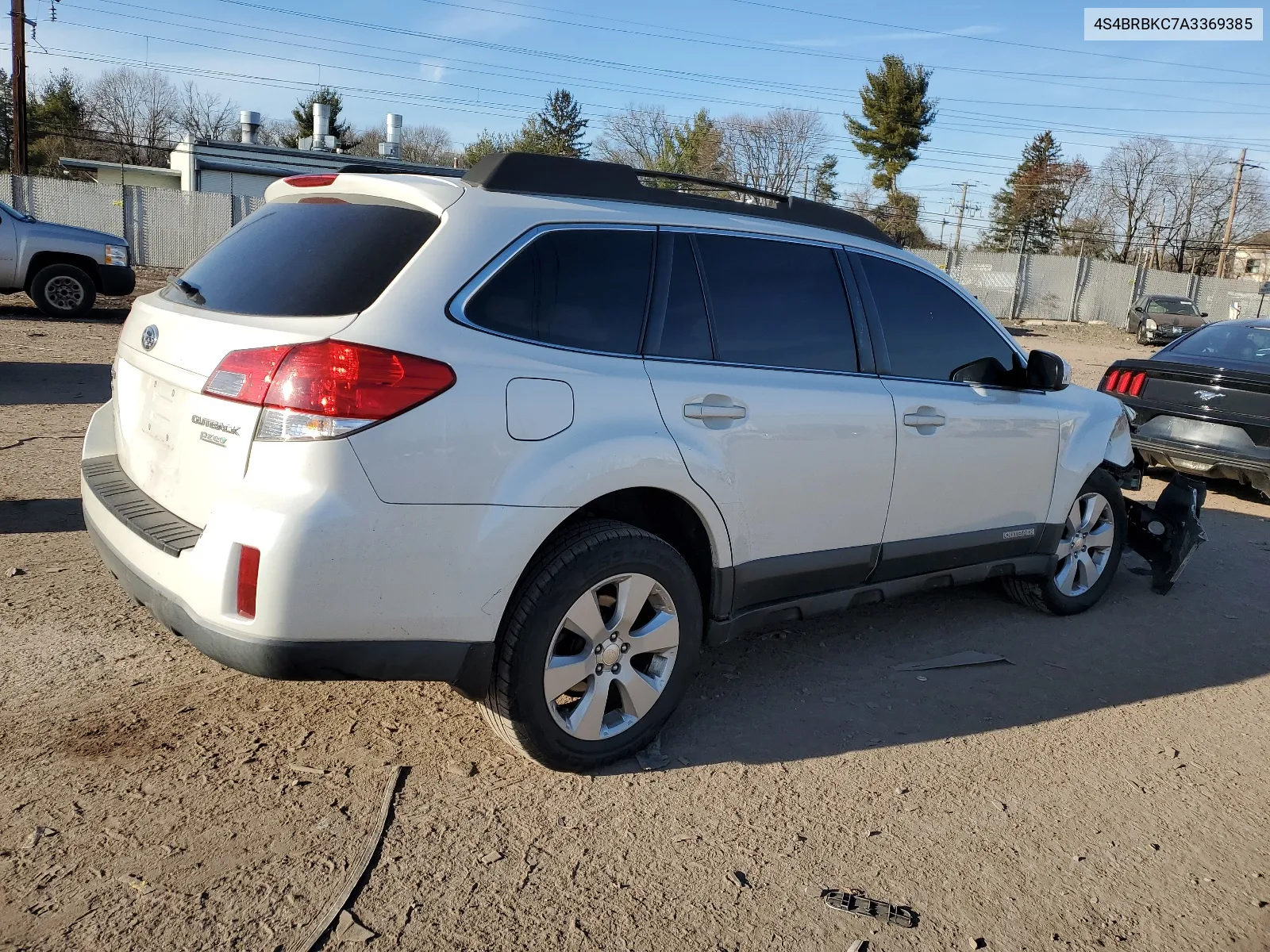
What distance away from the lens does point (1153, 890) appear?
307 cm

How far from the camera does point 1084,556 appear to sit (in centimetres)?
548

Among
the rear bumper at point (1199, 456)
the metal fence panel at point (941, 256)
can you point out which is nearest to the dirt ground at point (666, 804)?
the rear bumper at point (1199, 456)

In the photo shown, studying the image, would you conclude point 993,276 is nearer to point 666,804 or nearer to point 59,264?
point 59,264

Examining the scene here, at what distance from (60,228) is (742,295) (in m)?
14.0

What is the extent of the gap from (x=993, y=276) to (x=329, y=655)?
38.5 meters

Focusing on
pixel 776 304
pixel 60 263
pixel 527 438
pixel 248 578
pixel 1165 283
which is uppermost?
pixel 1165 283

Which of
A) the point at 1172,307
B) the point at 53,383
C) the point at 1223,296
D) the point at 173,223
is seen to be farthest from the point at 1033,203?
the point at 53,383

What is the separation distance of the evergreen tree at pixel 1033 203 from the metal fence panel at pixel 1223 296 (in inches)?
843

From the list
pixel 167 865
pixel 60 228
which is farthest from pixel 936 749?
pixel 60 228

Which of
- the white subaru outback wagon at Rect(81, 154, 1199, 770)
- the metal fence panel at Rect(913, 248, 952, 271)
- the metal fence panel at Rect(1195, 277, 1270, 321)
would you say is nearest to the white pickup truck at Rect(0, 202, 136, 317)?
the white subaru outback wagon at Rect(81, 154, 1199, 770)

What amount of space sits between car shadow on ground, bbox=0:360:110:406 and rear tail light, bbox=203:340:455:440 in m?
7.02

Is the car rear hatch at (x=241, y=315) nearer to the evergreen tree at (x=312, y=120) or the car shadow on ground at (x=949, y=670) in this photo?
the car shadow on ground at (x=949, y=670)

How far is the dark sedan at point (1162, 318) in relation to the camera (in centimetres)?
3238

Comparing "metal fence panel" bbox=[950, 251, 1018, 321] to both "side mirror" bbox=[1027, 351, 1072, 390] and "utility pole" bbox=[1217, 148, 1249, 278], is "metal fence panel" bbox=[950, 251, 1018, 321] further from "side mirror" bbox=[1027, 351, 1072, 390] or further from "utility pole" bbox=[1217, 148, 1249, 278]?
"side mirror" bbox=[1027, 351, 1072, 390]
